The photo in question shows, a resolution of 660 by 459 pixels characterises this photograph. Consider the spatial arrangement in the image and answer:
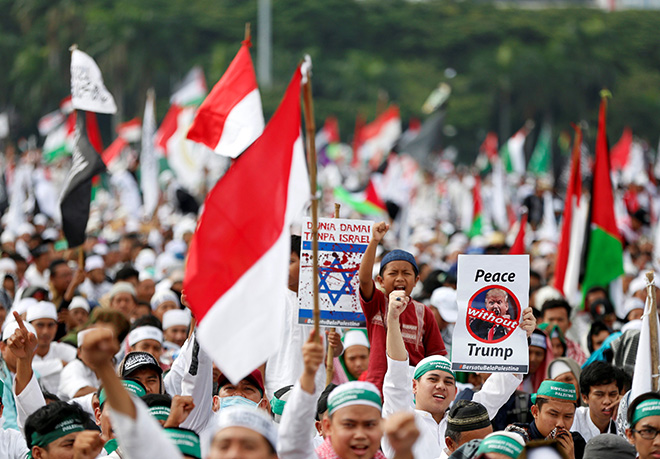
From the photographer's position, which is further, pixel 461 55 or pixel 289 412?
pixel 461 55

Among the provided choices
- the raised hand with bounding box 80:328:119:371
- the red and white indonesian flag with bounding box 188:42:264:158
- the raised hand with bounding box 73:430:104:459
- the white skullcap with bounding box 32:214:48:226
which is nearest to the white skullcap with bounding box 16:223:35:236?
the white skullcap with bounding box 32:214:48:226

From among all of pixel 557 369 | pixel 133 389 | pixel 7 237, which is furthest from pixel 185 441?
pixel 7 237

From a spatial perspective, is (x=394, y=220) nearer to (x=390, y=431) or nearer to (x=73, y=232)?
(x=73, y=232)

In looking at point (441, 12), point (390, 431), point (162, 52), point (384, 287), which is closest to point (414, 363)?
point (384, 287)

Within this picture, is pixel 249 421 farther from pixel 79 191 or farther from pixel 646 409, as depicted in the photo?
pixel 79 191

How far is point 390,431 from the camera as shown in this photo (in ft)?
11.5

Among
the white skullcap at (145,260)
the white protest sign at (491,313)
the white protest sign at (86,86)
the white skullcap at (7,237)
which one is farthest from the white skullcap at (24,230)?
the white protest sign at (491,313)

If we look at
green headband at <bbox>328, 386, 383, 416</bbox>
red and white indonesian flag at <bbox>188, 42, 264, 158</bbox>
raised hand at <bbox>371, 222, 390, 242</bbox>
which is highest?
red and white indonesian flag at <bbox>188, 42, 264, 158</bbox>

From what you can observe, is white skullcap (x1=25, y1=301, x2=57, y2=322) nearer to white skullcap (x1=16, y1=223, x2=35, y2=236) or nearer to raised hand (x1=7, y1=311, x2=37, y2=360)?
raised hand (x1=7, y1=311, x2=37, y2=360)

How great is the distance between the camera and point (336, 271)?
18.2ft

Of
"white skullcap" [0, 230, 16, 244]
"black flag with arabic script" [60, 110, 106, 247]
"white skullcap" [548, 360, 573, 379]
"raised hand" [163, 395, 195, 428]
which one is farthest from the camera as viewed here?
"white skullcap" [0, 230, 16, 244]

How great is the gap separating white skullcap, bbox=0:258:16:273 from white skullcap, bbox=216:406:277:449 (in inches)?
281

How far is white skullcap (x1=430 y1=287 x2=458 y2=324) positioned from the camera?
8.16 m

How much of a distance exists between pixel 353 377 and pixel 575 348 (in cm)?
177
